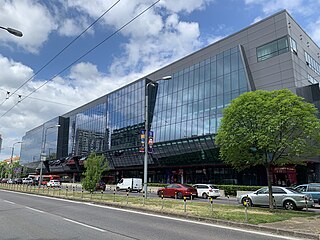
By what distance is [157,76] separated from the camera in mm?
53875

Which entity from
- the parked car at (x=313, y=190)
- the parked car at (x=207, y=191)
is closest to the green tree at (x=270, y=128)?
the parked car at (x=313, y=190)

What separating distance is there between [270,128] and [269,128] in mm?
93

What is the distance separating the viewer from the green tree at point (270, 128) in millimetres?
15070

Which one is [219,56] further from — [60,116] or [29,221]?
[60,116]

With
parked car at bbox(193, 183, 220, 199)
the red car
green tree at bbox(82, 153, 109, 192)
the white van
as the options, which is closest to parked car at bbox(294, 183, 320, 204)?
parked car at bbox(193, 183, 220, 199)

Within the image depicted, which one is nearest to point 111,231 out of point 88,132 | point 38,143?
A: point 88,132

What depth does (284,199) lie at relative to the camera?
17.3 m

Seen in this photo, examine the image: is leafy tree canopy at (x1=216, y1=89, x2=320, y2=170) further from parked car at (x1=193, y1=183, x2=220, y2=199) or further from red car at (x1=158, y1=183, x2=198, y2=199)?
A: parked car at (x1=193, y1=183, x2=220, y2=199)

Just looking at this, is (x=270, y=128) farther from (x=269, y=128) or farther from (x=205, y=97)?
(x=205, y=97)

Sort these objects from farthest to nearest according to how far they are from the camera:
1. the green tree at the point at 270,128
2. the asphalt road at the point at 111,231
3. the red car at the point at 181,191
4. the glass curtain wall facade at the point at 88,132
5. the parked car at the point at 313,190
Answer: the glass curtain wall facade at the point at 88,132 < the red car at the point at 181,191 < the parked car at the point at 313,190 < the green tree at the point at 270,128 < the asphalt road at the point at 111,231

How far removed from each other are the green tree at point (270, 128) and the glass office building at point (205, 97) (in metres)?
9.92

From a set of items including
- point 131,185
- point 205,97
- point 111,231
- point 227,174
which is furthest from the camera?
point 205,97

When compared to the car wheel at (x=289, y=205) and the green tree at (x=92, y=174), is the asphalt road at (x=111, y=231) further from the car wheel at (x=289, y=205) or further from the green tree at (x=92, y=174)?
the green tree at (x=92, y=174)

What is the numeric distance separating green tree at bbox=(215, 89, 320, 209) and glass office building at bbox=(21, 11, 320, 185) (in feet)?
32.5
